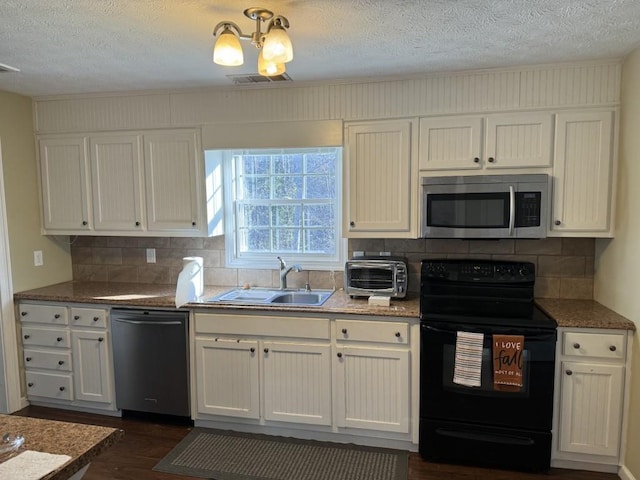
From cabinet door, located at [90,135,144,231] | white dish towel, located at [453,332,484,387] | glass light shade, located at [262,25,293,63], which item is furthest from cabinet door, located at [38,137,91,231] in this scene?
white dish towel, located at [453,332,484,387]

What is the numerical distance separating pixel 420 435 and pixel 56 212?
123 inches

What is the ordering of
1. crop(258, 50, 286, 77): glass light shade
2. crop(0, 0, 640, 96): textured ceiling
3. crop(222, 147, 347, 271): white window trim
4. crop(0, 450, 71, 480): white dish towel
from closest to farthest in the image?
crop(0, 450, 71, 480): white dish towel, crop(258, 50, 286, 77): glass light shade, crop(0, 0, 640, 96): textured ceiling, crop(222, 147, 347, 271): white window trim

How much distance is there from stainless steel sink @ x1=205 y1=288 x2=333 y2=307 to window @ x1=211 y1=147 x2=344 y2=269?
238 millimetres

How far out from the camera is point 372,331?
2.69 meters

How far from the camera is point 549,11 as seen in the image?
1.87m

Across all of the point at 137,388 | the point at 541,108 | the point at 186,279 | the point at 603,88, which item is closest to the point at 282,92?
the point at 186,279

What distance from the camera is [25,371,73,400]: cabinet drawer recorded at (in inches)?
127

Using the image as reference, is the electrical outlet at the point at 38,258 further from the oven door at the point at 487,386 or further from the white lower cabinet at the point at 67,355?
the oven door at the point at 487,386

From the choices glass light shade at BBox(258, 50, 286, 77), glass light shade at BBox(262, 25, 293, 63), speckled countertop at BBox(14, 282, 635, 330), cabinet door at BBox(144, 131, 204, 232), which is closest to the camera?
glass light shade at BBox(262, 25, 293, 63)

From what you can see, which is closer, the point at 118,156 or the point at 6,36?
the point at 6,36

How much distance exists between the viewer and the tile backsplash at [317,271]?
2.95 m

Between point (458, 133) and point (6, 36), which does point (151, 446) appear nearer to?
point (6, 36)

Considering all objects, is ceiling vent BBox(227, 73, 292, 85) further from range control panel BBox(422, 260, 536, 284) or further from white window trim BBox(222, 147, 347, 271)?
range control panel BBox(422, 260, 536, 284)

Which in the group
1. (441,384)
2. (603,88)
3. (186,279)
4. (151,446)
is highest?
(603,88)
